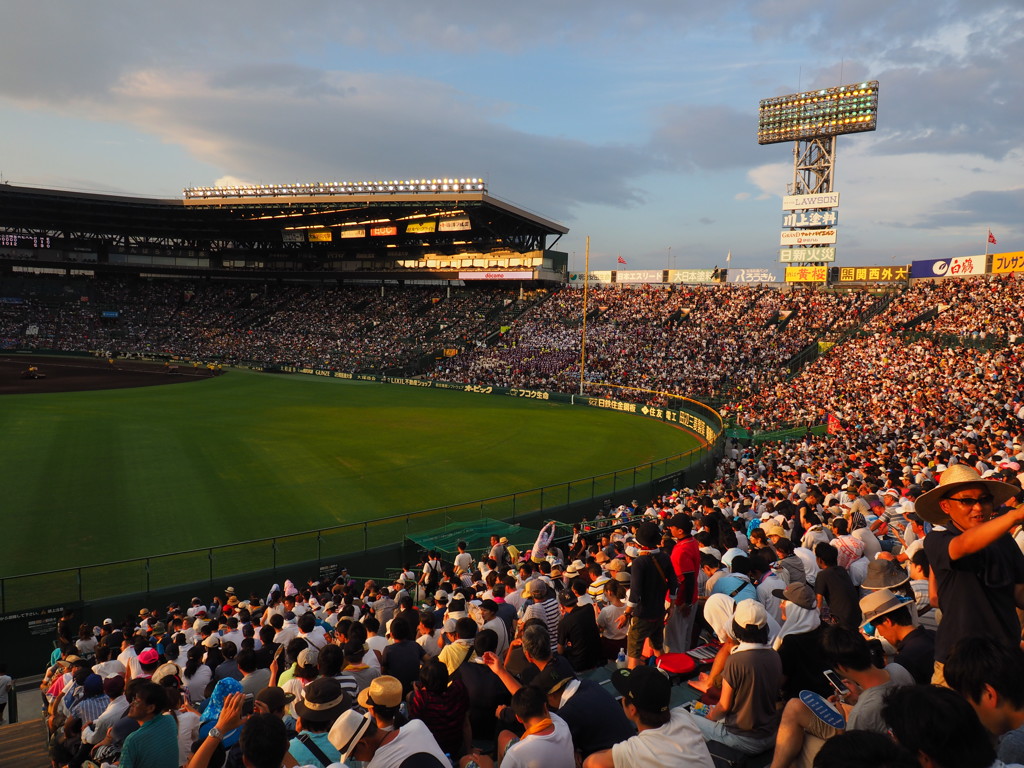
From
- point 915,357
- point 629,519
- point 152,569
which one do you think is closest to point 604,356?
point 915,357

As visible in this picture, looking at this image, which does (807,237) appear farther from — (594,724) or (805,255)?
(594,724)

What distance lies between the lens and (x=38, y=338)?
7925 cm

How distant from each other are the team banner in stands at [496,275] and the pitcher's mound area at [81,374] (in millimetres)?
31253

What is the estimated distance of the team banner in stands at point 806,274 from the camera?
5831cm

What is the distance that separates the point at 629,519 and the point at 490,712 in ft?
41.9

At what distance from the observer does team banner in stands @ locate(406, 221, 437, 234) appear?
255 ft

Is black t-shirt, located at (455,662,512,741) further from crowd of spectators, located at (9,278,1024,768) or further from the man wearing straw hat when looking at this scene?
the man wearing straw hat

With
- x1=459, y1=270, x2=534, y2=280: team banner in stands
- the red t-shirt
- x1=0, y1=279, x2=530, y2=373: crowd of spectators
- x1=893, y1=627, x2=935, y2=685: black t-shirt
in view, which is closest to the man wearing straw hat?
x1=893, y1=627, x2=935, y2=685: black t-shirt

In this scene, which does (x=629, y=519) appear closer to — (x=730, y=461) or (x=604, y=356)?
(x=730, y=461)

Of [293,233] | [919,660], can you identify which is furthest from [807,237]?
[293,233]

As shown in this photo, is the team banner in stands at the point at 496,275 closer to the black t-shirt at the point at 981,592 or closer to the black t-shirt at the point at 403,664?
the black t-shirt at the point at 403,664

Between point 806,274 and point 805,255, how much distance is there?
180 centimetres

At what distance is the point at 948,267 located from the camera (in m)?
51.8

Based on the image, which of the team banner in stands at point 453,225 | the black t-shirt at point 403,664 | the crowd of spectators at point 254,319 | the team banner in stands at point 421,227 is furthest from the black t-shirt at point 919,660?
the team banner in stands at point 421,227
